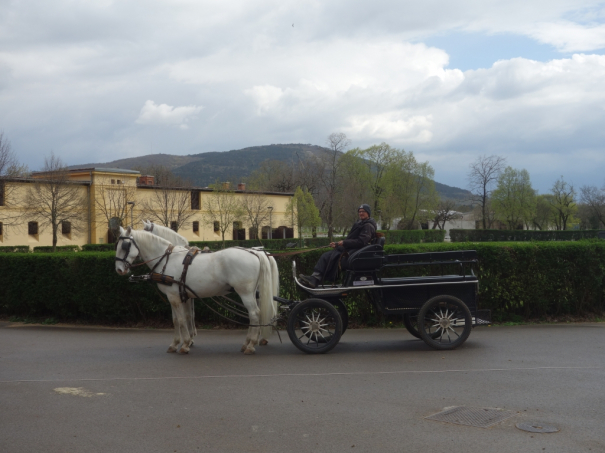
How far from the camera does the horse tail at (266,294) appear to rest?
9.74 m

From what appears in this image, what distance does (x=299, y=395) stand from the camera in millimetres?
7027

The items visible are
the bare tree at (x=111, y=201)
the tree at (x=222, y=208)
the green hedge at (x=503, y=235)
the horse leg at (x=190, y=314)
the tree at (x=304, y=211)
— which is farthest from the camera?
the tree at (x=304, y=211)

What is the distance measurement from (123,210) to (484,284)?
5063 centimetres

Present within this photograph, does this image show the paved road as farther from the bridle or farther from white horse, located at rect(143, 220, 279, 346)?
the bridle

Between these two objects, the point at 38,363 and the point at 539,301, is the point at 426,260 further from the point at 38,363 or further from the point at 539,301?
the point at 38,363

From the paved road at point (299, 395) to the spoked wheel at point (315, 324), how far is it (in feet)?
0.72

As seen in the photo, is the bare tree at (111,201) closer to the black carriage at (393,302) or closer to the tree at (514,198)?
the black carriage at (393,302)

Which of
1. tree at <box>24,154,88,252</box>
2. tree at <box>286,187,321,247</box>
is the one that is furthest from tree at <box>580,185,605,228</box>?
tree at <box>24,154,88,252</box>

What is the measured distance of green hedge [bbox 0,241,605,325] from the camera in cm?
1242

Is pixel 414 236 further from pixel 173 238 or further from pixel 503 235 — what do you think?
pixel 173 238

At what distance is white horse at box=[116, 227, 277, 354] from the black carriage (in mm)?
427

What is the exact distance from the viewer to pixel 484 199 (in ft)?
291

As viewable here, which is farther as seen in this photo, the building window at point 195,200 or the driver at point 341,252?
the building window at point 195,200

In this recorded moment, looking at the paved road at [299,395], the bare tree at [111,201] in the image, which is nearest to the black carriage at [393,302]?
the paved road at [299,395]
